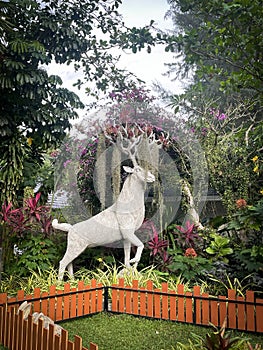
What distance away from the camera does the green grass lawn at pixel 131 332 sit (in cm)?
252

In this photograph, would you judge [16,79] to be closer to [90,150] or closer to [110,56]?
[90,150]

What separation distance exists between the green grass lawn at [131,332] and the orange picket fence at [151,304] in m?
0.07

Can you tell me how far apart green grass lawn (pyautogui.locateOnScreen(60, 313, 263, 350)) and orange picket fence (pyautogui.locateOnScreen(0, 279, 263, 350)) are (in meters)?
0.07

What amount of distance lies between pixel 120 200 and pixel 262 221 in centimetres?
185

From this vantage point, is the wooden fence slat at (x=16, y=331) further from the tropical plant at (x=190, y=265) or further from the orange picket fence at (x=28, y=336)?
the tropical plant at (x=190, y=265)

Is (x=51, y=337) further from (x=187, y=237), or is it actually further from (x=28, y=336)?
(x=187, y=237)

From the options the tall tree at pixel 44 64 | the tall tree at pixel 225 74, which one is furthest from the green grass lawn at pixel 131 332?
the tall tree at pixel 44 64

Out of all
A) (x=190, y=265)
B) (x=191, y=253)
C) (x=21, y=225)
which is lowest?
(x=190, y=265)

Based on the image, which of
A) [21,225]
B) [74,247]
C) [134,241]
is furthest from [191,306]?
[21,225]

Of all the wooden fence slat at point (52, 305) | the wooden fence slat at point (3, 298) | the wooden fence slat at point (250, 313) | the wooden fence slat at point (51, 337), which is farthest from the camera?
the wooden fence slat at point (52, 305)

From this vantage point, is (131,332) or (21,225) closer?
(131,332)

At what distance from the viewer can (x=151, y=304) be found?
120 inches

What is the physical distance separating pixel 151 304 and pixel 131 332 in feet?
1.18

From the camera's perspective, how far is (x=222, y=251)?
380 centimetres
